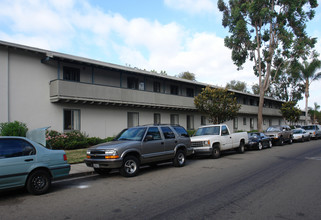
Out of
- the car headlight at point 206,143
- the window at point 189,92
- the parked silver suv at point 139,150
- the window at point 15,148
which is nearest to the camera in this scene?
the window at point 15,148

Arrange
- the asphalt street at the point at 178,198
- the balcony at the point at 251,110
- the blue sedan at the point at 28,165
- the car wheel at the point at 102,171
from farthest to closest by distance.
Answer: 1. the balcony at the point at 251,110
2. the car wheel at the point at 102,171
3. the blue sedan at the point at 28,165
4. the asphalt street at the point at 178,198

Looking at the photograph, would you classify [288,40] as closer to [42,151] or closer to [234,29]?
[234,29]

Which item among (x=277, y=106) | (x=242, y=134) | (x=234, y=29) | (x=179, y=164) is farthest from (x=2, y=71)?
(x=277, y=106)

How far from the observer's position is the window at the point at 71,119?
1761 centimetres

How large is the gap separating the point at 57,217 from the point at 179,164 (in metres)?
6.67

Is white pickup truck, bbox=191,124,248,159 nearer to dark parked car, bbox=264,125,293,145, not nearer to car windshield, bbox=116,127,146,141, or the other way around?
car windshield, bbox=116,127,146,141

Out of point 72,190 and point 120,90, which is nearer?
point 72,190

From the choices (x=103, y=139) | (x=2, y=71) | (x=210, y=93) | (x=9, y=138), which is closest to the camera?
(x=9, y=138)

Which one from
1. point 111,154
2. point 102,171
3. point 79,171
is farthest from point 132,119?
point 111,154

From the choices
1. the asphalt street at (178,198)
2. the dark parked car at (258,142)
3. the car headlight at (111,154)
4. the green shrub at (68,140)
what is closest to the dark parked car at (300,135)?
the dark parked car at (258,142)

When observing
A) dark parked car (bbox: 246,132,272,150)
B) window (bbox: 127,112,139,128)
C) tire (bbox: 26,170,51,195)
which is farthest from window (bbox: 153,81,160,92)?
tire (bbox: 26,170,51,195)

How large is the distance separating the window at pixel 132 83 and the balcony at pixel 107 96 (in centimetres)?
162

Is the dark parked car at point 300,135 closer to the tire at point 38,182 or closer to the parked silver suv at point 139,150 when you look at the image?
the parked silver suv at point 139,150

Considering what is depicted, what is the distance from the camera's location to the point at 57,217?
4.99 meters
